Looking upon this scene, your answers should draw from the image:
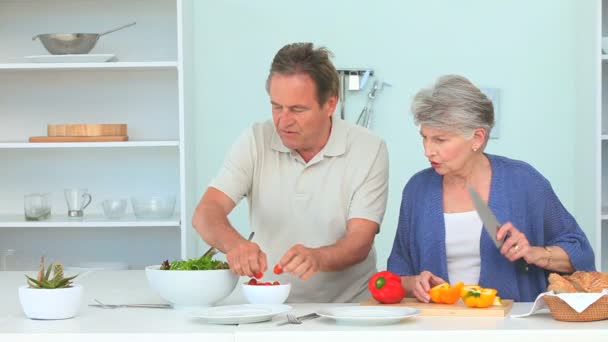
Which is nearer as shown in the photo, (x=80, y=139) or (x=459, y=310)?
(x=459, y=310)

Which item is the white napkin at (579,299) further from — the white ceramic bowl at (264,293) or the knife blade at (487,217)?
the white ceramic bowl at (264,293)

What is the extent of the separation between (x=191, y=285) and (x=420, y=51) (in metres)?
2.61

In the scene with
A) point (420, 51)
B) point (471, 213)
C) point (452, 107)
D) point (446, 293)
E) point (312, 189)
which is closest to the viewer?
point (446, 293)

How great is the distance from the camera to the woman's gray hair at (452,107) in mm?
2736

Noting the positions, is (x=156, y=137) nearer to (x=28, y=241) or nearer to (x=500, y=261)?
(x=28, y=241)

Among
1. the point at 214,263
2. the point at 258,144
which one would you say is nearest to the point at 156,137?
the point at 258,144

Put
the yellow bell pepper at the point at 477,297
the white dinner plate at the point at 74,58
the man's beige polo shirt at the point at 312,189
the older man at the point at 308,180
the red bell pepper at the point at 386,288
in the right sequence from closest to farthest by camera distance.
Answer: the yellow bell pepper at the point at 477,297 → the red bell pepper at the point at 386,288 → the older man at the point at 308,180 → the man's beige polo shirt at the point at 312,189 → the white dinner plate at the point at 74,58

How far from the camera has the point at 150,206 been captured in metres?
4.45

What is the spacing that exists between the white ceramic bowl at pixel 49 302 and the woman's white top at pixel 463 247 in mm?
1090

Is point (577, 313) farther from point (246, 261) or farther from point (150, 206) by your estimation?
point (150, 206)

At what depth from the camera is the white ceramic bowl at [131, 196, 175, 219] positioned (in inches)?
175

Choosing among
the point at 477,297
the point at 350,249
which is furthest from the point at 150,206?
the point at 477,297

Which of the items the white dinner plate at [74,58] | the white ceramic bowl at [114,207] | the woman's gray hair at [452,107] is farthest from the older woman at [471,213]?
the white dinner plate at [74,58]

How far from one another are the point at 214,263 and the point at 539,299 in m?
0.81
